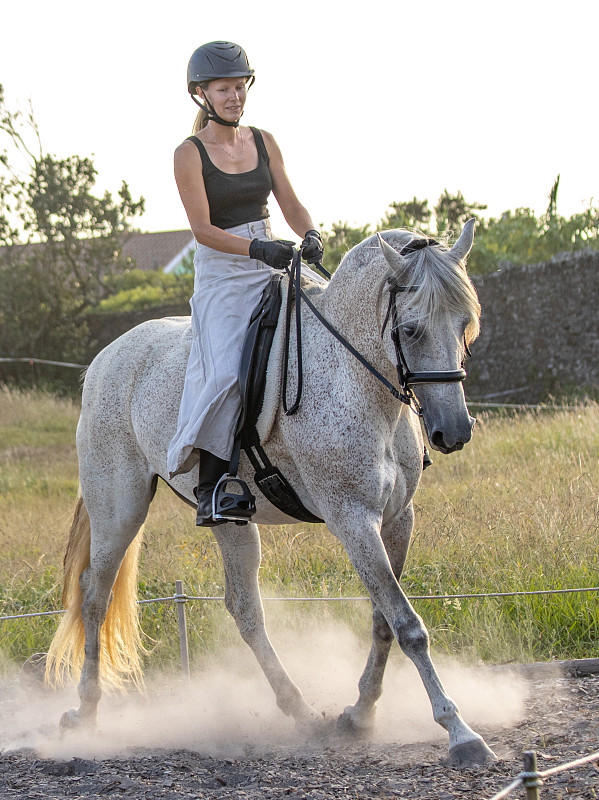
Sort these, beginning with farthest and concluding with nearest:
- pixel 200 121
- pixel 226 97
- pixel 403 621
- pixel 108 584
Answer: pixel 108 584 → pixel 200 121 → pixel 226 97 → pixel 403 621

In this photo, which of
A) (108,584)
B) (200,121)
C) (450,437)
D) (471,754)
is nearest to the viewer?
(450,437)

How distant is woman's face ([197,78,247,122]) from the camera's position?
14.5ft

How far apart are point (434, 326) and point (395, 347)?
202mm

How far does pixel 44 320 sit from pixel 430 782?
68.0 feet

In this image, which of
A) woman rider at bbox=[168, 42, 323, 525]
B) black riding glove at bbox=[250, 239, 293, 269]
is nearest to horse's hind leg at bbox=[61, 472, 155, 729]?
woman rider at bbox=[168, 42, 323, 525]

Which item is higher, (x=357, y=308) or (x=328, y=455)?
(x=357, y=308)

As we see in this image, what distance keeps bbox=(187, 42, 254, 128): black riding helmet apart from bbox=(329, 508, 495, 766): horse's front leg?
6.81 ft

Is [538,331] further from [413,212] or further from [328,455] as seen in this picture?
[328,455]

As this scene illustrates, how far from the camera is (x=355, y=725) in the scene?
4441mm

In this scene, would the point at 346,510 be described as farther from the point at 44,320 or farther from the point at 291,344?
the point at 44,320

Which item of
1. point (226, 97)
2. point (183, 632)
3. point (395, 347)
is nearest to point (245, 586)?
point (183, 632)

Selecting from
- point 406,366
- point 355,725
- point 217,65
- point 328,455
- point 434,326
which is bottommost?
point 355,725

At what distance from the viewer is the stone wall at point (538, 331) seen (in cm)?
1578

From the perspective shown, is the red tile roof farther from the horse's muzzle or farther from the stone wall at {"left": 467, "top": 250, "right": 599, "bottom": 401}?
the horse's muzzle
